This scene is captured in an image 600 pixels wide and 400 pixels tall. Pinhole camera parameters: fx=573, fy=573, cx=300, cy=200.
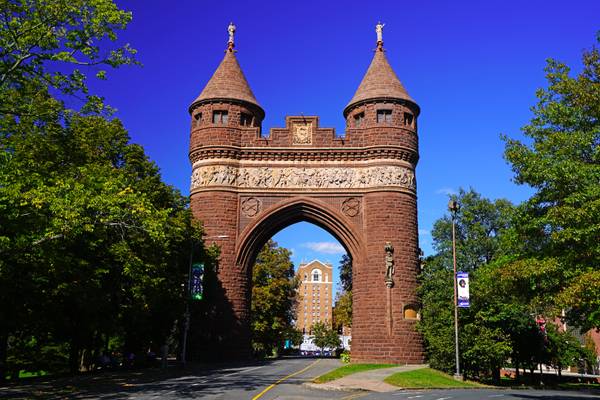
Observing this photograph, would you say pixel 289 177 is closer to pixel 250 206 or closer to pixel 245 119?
pixel 250 206

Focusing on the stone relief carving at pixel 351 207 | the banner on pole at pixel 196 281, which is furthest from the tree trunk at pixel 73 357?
the stone relief carving at pixel 351 207

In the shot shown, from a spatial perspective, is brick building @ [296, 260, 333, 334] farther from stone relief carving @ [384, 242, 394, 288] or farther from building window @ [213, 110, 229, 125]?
stone relief carving @ [384, 242, 394, 288]

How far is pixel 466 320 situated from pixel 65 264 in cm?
1978

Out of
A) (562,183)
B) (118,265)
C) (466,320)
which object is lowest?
(466,320)

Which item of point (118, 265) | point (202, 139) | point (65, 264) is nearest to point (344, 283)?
point (202, 139)

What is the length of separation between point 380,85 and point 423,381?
20.0 metres

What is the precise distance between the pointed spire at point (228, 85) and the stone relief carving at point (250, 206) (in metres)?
6.44

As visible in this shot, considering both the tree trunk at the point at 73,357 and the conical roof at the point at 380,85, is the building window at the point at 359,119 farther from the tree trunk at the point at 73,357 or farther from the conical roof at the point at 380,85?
the tree trunk at the point at 73,357

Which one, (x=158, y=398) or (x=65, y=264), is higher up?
(x=65, y=264)

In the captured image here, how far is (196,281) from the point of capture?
1134 inches

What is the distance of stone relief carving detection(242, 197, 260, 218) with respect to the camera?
3494cm

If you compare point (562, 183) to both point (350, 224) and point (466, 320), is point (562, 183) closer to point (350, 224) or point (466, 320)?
point (466, 320)

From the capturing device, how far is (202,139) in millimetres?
35656

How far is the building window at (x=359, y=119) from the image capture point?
3616cm
